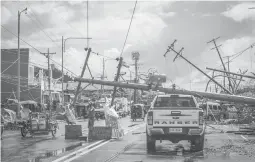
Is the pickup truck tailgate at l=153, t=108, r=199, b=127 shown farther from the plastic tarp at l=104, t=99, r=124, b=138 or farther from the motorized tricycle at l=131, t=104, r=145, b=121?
the motorized tricycle at l=131, t=104, r=145, b=121

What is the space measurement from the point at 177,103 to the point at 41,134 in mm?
10288

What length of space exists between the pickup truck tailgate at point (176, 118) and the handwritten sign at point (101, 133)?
5.48 m

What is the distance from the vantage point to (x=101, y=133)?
1905cm

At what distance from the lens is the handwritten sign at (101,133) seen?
62.1 ft

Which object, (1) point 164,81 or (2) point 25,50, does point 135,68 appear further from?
(1) point 164,81

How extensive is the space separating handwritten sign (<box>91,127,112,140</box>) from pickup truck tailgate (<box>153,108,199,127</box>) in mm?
5483

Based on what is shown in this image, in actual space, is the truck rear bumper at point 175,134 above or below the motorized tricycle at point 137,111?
below

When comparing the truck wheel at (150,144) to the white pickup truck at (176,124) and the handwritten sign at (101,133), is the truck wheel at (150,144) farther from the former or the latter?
the handwritten sign at (101,133)

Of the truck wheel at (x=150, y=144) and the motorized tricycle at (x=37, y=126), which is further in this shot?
the motorized tricycle at (x=37, y=126)

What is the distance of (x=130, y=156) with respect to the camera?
40.2 ft

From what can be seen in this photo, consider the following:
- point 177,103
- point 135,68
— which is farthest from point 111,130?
point 135,68

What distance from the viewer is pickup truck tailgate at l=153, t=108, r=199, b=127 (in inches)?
545

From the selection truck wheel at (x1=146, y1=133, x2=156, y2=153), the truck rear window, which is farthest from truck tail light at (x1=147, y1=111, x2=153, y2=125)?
the truck rear window

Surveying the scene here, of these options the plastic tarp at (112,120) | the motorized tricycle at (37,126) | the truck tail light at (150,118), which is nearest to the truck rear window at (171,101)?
the truck tail light at (150,118)
